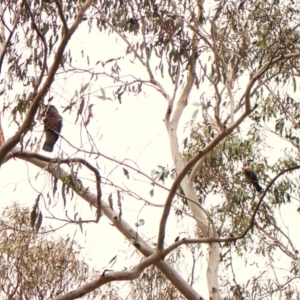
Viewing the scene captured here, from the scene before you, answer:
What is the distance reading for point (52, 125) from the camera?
3119 millimetres

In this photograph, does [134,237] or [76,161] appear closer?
[76,161]

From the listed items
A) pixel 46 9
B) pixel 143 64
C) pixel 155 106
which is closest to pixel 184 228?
pixel 155 106

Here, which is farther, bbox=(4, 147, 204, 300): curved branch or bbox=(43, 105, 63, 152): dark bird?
bbox=(4, 147, 204, 300): curved branch

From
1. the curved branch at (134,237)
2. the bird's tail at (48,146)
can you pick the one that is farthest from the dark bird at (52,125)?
the curved branch at (134,237)

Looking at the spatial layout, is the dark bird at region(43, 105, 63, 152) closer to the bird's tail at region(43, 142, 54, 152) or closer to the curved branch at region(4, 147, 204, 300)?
the bird's tail at region(43, 142, 54, 152)

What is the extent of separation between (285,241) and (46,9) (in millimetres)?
2868

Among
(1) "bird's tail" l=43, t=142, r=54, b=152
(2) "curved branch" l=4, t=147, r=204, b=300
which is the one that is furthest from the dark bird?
(2) "curved branch" l=4, t=147, r=204, b=300

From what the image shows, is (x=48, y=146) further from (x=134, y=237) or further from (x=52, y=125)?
(x=134, y=237)

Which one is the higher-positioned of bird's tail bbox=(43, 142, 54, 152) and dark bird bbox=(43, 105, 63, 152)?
dark bird bbox=(43, 105, 63, 152)

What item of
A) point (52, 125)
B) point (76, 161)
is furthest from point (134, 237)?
point (52, 125)

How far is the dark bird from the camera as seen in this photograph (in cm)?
310

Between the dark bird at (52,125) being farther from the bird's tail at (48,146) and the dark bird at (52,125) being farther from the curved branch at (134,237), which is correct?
the curved branch at (134,237)

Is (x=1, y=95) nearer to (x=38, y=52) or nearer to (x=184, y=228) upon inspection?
(x=38, y=52)

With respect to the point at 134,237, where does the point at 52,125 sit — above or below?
above
